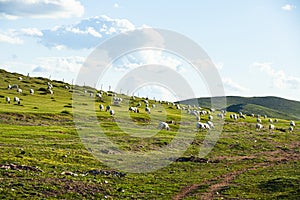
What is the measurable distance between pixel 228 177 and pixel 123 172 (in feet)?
32.7

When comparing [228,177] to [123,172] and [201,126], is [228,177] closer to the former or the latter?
[123,172]

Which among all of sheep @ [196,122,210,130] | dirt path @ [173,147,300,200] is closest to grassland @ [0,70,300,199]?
dirt path @ [173,147,300,200]

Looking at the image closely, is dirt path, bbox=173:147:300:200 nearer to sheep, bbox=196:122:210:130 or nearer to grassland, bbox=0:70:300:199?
grassland, bbox=0:70:300:199

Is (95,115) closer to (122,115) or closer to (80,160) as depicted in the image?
(122,115)

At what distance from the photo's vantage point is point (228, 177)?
4084 centimetres

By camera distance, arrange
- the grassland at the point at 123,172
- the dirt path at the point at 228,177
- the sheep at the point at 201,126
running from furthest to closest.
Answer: the sheep at the point at 201,126
the dirt path at the point at 228,177
the grassland at the point at 123,172

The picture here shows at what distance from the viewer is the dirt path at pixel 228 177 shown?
33.2 metres

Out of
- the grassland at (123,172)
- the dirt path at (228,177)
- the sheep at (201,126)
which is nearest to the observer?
the grassland at (123,172)

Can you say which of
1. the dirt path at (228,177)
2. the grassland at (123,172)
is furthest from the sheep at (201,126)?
the dirt path at (228,177)

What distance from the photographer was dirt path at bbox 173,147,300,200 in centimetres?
3319

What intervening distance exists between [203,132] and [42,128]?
30.8 meters

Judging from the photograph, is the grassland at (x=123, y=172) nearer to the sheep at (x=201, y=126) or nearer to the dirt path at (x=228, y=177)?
the dirt path at (x=228, y=177)

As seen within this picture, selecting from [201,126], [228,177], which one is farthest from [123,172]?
[201,126]

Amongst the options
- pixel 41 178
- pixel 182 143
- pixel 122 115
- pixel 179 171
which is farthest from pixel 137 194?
pixel 122 115
